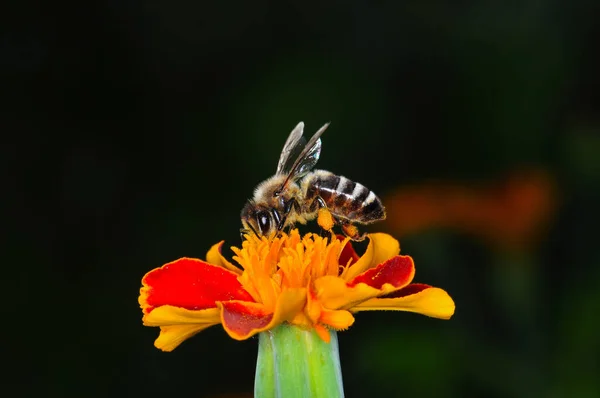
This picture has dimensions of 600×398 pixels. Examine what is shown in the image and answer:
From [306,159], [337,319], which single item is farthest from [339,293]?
[306,159]

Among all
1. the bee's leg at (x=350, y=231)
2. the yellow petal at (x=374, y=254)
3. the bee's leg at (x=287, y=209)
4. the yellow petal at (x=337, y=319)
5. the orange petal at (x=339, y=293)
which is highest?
the bee's leg at (x=287, y=209)

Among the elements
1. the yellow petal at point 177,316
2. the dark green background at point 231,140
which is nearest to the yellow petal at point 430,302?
the yellow petal at point 177,316

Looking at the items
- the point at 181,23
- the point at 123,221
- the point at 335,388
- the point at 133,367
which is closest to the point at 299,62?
the point at 181,23

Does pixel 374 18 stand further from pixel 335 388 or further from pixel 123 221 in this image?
pixel 335 388

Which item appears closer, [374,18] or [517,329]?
[517,329]

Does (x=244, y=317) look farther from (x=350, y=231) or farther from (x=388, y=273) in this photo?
(x=350, y=231)

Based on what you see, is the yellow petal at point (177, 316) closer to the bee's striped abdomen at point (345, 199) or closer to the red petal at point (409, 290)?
the red petal at point (409, 290)

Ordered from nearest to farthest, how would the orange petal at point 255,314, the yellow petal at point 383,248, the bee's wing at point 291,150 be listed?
the orange petal at point 255,314 < the yellow petal at point 383,248 < the bee's wing at point 291,150
